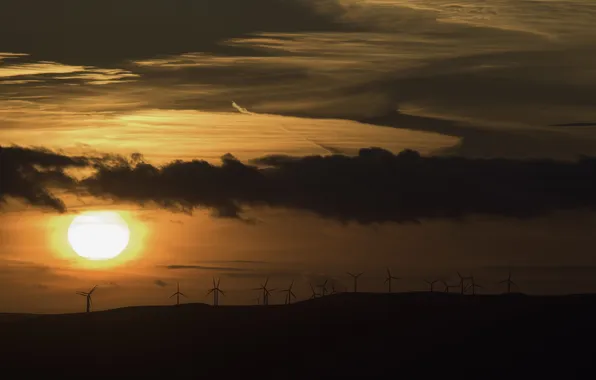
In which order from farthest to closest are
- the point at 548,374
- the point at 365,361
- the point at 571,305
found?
the point at 571,305 < the point at 365,361 < the point at 548,374

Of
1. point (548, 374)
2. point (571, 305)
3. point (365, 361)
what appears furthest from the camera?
point (571, 305)

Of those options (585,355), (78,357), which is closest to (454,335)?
(585,355)

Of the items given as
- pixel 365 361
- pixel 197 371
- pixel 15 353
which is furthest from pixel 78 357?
pixel 365 361

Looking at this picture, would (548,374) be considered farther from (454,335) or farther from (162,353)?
(162,353)

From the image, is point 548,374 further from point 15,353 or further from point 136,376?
point 15,353

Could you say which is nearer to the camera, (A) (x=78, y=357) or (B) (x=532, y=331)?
(B) (x=532, y=331)

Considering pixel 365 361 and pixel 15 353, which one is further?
pixel 15 353

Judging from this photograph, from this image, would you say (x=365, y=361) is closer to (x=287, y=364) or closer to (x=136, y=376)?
(x=287, y=364)

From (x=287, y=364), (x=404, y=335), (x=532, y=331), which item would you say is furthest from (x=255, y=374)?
(x=532, y=331)
